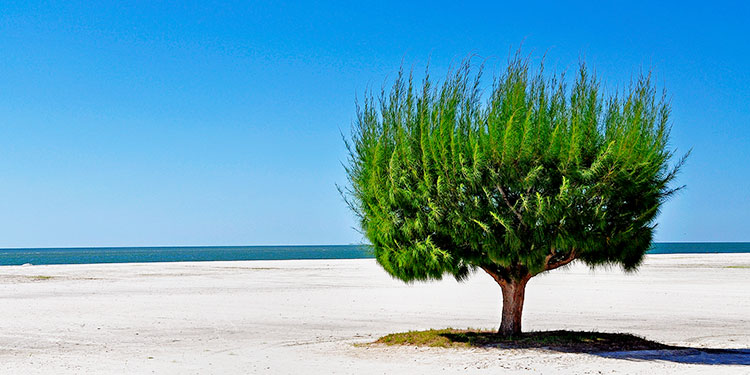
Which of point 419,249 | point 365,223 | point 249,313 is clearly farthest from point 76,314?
point 419,249

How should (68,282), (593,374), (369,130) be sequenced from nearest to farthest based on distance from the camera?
1. (593,374)
2. (369,130)
3. (68,282)

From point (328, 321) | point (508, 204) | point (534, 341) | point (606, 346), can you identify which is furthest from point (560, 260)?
point (328, 321)

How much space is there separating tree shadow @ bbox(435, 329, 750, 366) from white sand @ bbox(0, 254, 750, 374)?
14 centimetres

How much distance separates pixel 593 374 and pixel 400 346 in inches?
168

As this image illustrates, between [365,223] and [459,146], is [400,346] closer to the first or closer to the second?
[365,223]

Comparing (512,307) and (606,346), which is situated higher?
(512,307)

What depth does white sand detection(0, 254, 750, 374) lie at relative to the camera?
13.0 meters

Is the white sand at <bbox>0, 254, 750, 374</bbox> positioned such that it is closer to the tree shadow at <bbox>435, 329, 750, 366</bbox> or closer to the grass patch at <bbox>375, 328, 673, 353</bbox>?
the tree shadow at <bbox>435, 329, 750, 366</bbox>

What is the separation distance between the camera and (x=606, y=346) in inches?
567

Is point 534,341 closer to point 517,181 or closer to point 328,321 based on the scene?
point 517,181

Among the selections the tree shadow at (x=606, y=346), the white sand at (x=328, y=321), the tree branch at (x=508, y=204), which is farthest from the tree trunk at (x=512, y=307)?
the tree branch at (x=508, y=204)

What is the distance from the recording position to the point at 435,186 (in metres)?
14.2

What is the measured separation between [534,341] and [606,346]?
1339mm

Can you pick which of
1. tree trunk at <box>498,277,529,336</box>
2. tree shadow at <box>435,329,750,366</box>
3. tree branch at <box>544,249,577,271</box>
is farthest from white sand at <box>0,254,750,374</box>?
tree branch at <box>544,249,577,271</box>
